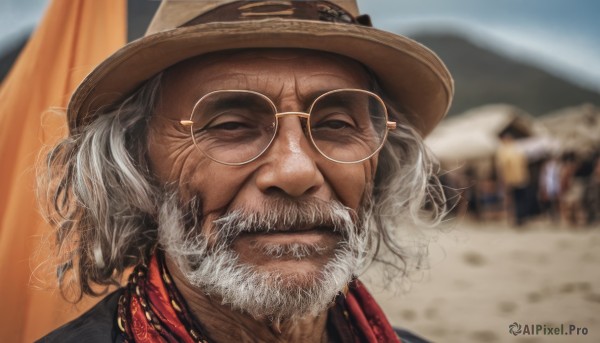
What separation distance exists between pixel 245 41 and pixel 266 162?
404 millimetres

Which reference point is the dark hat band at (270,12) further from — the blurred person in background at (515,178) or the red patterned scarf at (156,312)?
the blurred person in background at (515,178)

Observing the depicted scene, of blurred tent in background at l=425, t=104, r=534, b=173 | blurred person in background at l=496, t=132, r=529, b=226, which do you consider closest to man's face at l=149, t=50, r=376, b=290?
blurred person in background at l=496, t=132, r=529, b=226

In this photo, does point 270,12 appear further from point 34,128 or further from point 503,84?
point 503,84

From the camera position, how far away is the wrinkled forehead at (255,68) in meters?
1.72

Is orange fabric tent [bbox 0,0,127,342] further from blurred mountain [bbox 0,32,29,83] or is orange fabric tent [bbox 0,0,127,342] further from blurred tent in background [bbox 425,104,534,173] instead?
blurred tent in background [bbox 425,104,534,173]

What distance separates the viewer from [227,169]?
5.50ft

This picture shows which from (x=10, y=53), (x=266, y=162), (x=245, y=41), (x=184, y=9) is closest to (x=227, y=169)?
(x=266, y=162)

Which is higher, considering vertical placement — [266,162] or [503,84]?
[266,162]

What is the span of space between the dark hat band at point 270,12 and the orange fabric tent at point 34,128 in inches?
29.4

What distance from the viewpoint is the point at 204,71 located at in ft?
5.77

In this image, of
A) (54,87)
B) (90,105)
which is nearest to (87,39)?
(54,87)

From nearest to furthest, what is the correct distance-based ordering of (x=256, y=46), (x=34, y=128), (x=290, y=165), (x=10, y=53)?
(x=290, y=165)
(x=256, y=46)
(x=34, y=128)
(x=10, y=53)

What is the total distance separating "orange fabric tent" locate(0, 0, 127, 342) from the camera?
2.10 meters

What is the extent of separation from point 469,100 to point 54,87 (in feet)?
152
